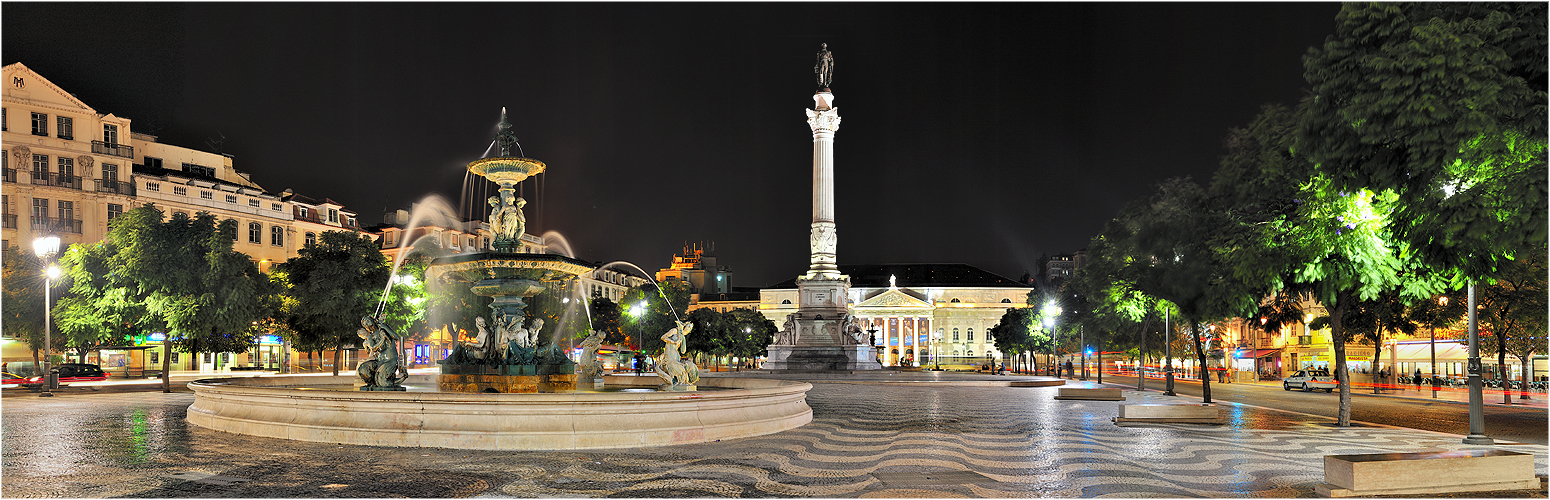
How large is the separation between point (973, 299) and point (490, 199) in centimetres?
14696

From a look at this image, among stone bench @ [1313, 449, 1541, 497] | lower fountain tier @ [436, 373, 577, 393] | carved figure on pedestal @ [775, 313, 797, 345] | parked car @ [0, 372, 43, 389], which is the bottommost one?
parked car @ [0, 372, 43, 389]

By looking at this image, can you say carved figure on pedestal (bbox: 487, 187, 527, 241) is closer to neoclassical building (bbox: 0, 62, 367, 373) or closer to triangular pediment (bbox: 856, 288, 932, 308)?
neoclassical building (bbox: 0, 62, 367, 373)

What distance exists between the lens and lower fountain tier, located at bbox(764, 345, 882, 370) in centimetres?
5450

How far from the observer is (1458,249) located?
40.3 feet

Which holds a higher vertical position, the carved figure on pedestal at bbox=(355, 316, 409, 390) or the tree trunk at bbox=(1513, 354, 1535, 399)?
the carved figure on pedestal at bbox=(355, 316, 409, 390)

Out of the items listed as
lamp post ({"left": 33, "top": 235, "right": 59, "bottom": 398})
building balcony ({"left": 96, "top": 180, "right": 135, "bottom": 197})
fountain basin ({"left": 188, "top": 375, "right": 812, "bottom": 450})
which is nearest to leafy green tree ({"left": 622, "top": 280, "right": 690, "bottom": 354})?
building balcony ({"left": 96, "top": 180, "right": 135, "bottom": 197})

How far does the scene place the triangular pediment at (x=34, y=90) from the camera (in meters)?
53.6

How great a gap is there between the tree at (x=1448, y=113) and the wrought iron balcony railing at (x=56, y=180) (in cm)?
6368

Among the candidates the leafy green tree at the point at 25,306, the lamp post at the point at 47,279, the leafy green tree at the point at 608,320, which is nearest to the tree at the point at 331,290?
the lamp post at the point at 47,279

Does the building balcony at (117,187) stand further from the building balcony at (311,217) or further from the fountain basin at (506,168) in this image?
the fountain basin at (506,168)

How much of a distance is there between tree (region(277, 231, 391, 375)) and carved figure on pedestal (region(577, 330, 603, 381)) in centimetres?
2122

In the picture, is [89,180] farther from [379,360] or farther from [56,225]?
[379,360]

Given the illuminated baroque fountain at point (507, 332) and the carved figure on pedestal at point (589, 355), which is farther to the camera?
the carved figure on pedestal at point (589, 355)

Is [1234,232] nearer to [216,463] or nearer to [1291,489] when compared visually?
[1291,489]
